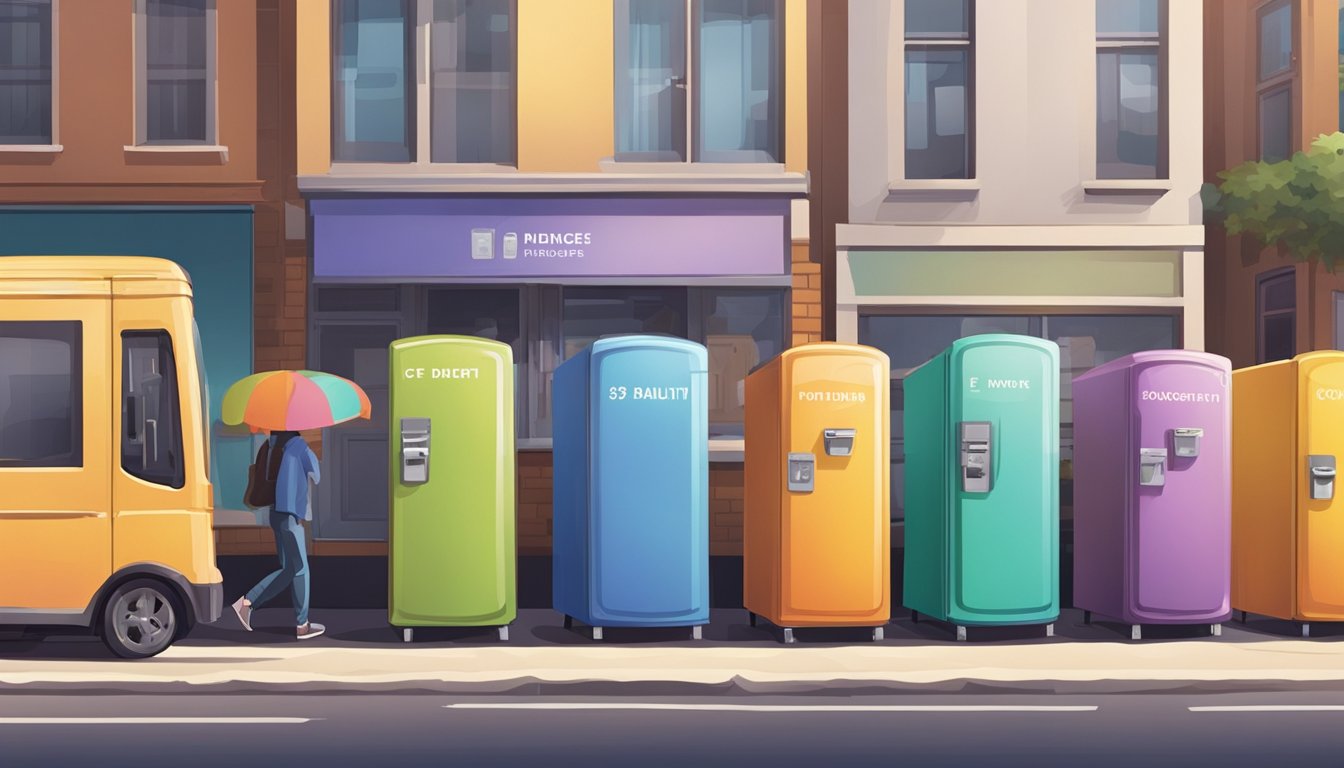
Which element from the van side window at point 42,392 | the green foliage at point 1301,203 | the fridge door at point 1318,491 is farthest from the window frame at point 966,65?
the van side window at point 42,392

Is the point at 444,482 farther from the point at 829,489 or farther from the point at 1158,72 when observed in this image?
the point at 1158,72

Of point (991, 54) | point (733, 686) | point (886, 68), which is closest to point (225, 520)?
point (733, 686)

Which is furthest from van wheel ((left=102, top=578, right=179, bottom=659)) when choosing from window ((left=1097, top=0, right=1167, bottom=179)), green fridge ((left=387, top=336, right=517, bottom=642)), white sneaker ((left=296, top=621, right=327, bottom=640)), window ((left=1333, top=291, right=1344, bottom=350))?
window ((left=1333, top=291, right=1344, bottom=350))

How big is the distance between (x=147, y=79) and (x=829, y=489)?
26.4 ft

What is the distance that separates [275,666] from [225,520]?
4459 mm

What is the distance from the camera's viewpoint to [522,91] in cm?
1382

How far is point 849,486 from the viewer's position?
34.8ft

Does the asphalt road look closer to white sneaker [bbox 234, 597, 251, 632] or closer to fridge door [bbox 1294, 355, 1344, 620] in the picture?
white sneaker [bbox 234, 597, 251, 632]

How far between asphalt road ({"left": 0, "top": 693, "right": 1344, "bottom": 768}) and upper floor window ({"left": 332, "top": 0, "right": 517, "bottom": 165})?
6.86 meters

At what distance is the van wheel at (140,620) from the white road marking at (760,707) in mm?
2748

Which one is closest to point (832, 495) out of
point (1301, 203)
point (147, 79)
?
point (1301, 203)

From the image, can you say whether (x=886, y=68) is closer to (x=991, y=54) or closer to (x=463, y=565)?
(x=991, y=54)

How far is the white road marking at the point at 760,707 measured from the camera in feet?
26.8

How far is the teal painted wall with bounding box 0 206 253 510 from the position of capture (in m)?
13.6
